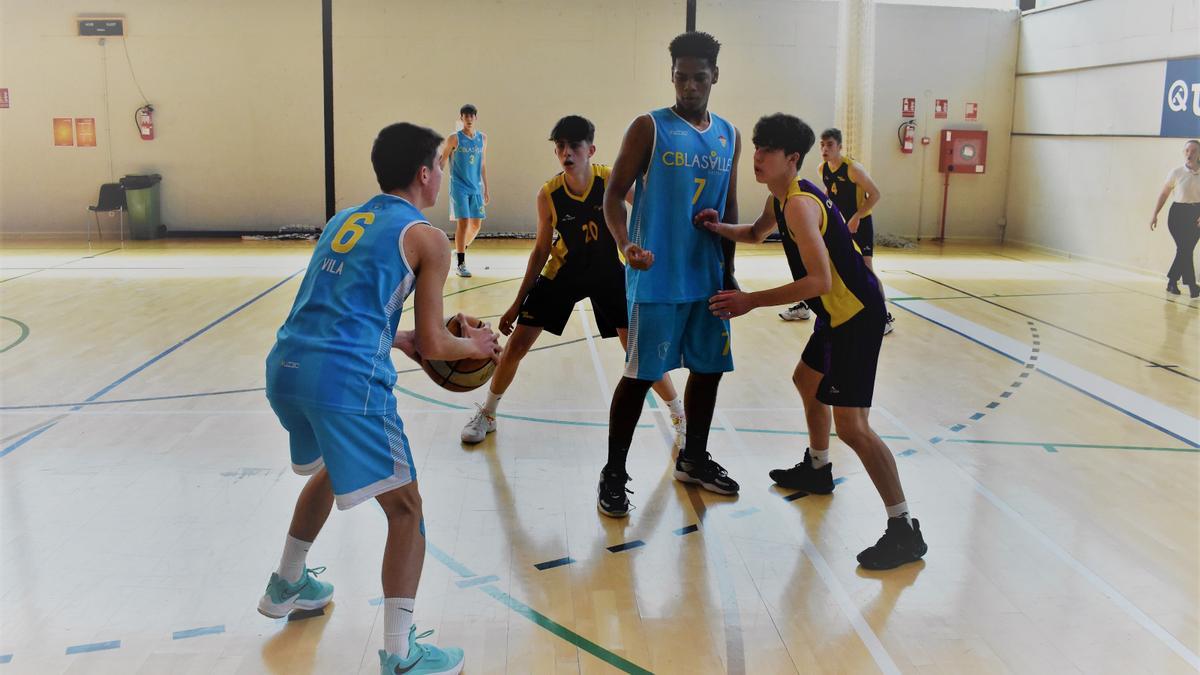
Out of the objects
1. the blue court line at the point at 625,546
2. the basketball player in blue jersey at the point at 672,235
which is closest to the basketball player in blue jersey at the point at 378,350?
the blue court line at the point at 625,546

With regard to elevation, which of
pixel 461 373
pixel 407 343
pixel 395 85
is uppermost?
pixel 395 85

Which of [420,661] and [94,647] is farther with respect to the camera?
[94,647]

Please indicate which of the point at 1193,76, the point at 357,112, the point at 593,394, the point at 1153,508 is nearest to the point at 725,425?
the point at 593,394

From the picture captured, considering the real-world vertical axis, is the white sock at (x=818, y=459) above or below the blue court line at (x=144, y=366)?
above

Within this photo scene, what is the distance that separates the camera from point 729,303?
12.3 ft

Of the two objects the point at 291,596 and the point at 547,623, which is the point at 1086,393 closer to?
the point at 547,623

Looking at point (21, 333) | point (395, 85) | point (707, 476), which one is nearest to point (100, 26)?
point (395, 85)

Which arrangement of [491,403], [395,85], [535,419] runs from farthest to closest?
[395,85] < [535,419] < [491,403]

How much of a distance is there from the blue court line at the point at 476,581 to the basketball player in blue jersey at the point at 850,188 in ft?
15.6

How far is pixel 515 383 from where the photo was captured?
252 inches

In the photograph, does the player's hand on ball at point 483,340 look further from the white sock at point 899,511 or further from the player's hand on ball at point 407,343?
the white sock at point 899,511

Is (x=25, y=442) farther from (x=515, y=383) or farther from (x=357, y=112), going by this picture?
(x=357, y=112)

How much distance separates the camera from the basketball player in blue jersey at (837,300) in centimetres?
357

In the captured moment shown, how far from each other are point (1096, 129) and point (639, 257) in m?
11.2
